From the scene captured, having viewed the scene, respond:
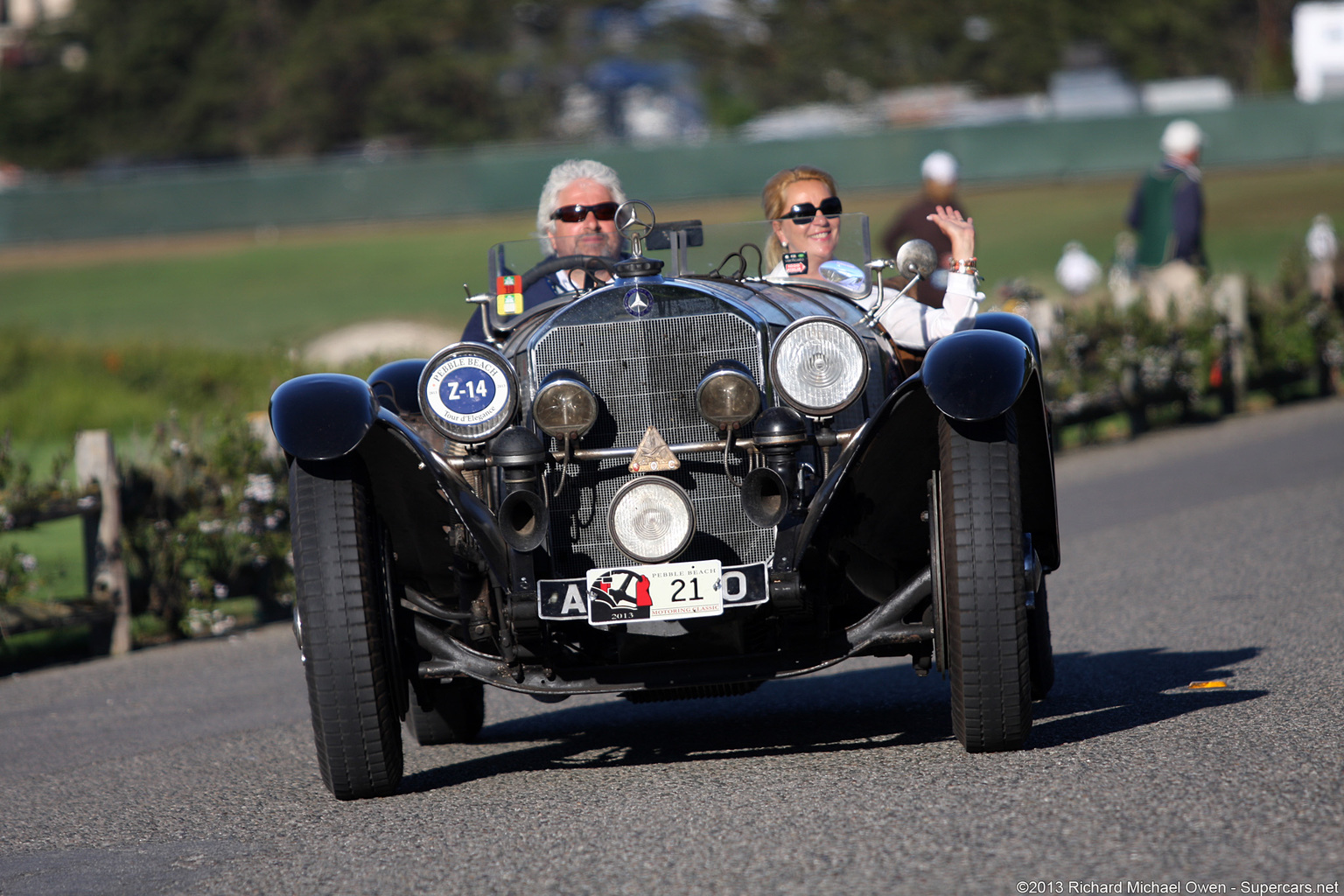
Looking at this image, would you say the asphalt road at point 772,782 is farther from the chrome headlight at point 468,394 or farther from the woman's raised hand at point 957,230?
the woman's raised hand at point 957,230

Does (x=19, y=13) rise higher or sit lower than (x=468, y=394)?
higher

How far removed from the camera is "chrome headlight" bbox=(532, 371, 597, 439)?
474 centimetres

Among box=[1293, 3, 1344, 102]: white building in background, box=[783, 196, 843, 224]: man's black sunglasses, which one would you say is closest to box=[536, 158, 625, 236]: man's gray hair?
box=[783, 196, 843, 224]: man's black sunglasses

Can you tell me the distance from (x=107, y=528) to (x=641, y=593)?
16.6ft

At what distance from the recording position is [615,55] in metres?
71.7

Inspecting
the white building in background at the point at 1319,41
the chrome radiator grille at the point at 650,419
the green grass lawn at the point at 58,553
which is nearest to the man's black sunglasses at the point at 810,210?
the chrome radiator grille at the point at 650,419

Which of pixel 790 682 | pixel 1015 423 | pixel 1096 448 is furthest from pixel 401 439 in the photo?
pixel 1096 448

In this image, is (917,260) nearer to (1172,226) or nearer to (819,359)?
(819,359)

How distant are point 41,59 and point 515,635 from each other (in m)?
74.4

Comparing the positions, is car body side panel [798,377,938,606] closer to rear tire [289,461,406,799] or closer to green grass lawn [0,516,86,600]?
rear tire [289,461,406,799]

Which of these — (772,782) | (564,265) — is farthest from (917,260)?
(772,782)

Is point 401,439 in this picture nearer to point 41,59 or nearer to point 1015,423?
point 1015,423

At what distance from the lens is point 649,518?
462cm

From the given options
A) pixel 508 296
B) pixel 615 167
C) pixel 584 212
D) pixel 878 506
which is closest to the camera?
pixel 878 506
